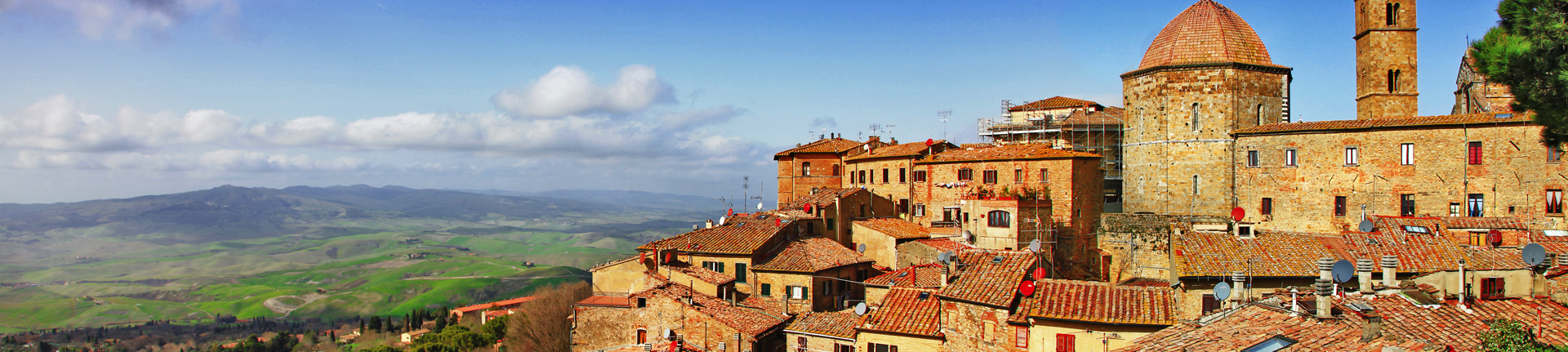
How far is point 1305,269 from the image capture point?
21.7m

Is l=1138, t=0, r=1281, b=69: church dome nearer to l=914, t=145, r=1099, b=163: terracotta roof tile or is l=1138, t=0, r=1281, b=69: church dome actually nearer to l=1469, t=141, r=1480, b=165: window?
l=914, t=145, r=1099, b=163: terracotta roof tile

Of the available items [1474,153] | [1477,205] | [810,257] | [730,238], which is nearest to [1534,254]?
[1474,153]

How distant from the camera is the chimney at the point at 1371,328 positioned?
1455 cm

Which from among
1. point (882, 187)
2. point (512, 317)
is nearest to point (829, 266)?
point (882, 187)

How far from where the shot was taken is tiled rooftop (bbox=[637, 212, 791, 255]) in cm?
3759

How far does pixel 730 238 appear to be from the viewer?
39.0m

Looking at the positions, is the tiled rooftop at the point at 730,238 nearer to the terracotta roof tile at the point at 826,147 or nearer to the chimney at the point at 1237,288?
the terracotta roof tile at the point at 826,147

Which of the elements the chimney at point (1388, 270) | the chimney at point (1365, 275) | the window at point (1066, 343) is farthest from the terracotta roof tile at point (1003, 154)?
the chimney at point (1365, 275)

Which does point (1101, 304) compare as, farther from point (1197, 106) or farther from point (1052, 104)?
point (1052, 104)

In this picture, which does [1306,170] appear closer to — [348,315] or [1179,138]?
[1179,138]

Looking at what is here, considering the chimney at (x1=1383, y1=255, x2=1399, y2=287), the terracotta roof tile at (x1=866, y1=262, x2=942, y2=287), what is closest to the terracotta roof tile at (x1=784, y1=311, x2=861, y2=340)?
the terracotta roof tile at (x1=866, y1=262, x2=942, y2=287)

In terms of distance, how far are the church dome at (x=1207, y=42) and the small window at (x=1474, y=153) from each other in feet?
25.7

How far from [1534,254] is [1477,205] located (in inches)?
656

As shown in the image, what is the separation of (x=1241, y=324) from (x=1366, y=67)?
2939cm
